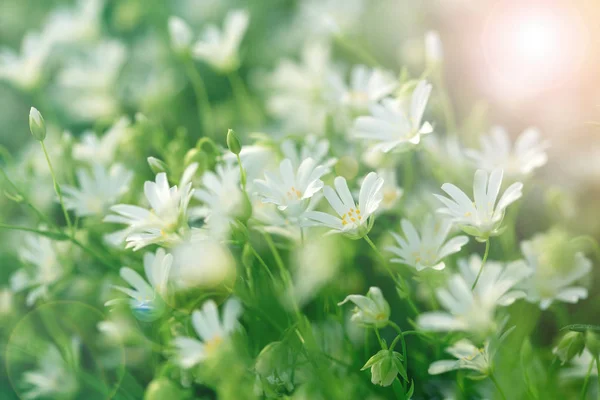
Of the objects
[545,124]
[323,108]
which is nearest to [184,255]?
[323,108]

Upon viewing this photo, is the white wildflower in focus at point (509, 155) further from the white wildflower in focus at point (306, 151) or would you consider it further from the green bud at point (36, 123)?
the green bud at point (36, 123)

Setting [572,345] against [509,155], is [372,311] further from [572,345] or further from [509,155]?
[509,155]

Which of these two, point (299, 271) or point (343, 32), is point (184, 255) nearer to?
point (299, 271)

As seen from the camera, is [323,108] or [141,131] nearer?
[141,131]

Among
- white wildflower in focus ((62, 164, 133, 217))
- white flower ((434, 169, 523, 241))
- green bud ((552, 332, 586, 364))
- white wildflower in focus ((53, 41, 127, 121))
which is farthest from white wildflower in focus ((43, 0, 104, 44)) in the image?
green bud ((552, 332, 586, 364))

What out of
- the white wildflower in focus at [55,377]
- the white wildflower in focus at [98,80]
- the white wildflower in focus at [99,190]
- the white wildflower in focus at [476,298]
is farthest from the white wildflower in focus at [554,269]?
the white wildflower in focus at [98,80]
